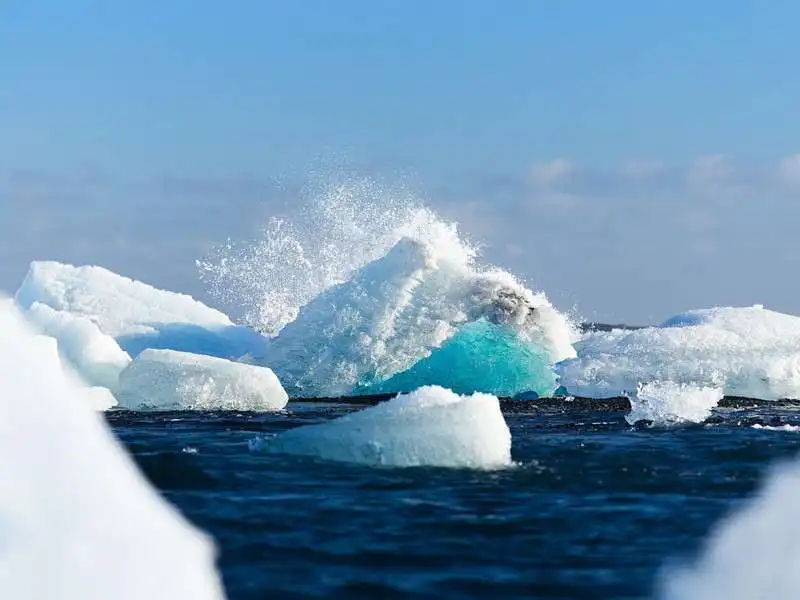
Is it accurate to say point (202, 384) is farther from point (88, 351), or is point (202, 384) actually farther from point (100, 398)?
point (88, 351)

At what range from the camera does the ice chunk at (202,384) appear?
69.6ft

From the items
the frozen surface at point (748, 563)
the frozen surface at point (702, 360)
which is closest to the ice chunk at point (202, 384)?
the frozen surface at point (702, 360)

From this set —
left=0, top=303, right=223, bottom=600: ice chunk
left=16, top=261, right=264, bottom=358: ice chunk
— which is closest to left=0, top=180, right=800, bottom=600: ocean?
left=0, top=303, right=223, bottom=600: ice chunk

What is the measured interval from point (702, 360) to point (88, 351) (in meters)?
11.9

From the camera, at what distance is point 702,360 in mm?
22391

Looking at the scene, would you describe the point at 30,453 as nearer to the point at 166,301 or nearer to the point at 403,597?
the point at 403,597

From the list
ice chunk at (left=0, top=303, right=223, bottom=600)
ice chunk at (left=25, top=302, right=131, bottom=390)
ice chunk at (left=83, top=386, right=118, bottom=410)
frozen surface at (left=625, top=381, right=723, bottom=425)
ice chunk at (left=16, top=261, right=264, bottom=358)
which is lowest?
ice chunk at (left=0, top=303, right=223, bottom=600)

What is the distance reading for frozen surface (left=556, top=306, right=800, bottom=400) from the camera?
72.8 feet

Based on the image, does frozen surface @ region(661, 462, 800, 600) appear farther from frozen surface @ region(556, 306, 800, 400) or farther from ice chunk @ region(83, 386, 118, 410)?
ice chunk @ region(83, 386, 118, 410)

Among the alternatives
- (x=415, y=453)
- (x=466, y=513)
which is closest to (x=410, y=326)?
(x=415, y=453)

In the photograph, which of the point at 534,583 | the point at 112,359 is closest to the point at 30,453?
the point at 534,583

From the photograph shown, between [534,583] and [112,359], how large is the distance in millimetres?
16969

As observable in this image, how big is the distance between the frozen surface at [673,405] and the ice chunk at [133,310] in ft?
38.8

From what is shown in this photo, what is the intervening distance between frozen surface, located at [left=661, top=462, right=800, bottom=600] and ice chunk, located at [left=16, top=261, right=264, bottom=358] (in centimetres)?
2010
